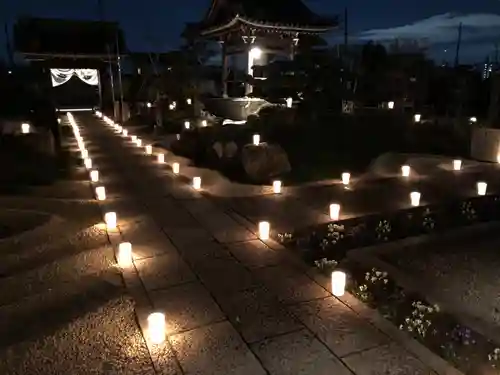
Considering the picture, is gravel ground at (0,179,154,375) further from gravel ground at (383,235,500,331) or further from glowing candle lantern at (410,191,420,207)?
glowing candle lantern at (410,191,420,207)

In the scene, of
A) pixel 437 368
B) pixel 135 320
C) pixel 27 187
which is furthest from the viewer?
pixel 27 187

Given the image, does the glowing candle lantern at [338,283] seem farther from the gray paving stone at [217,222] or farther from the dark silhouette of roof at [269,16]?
the dark silhouette of roof at [269,16]

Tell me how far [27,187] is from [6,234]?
313cm

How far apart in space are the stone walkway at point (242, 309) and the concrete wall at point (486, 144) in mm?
7483

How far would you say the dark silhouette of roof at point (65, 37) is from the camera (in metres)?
26.8

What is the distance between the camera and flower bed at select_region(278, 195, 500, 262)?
583 centimetres

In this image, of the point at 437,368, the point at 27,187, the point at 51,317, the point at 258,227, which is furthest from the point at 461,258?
the point at 27,187

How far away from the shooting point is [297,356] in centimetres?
340

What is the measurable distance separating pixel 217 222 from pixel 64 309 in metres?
3.08

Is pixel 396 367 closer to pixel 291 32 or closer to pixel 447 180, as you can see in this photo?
pixel 447 180

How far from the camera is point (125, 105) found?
2419cm

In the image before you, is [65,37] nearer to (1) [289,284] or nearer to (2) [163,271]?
(2) [163,271]

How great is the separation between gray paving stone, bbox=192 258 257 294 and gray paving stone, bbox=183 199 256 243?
79 centimetres

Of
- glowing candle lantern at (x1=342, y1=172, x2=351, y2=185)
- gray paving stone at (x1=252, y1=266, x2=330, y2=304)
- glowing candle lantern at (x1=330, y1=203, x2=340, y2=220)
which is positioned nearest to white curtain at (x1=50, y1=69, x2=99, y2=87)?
glowing candle lantern at (x1=342, y1=172, x2=351, y2=185)
